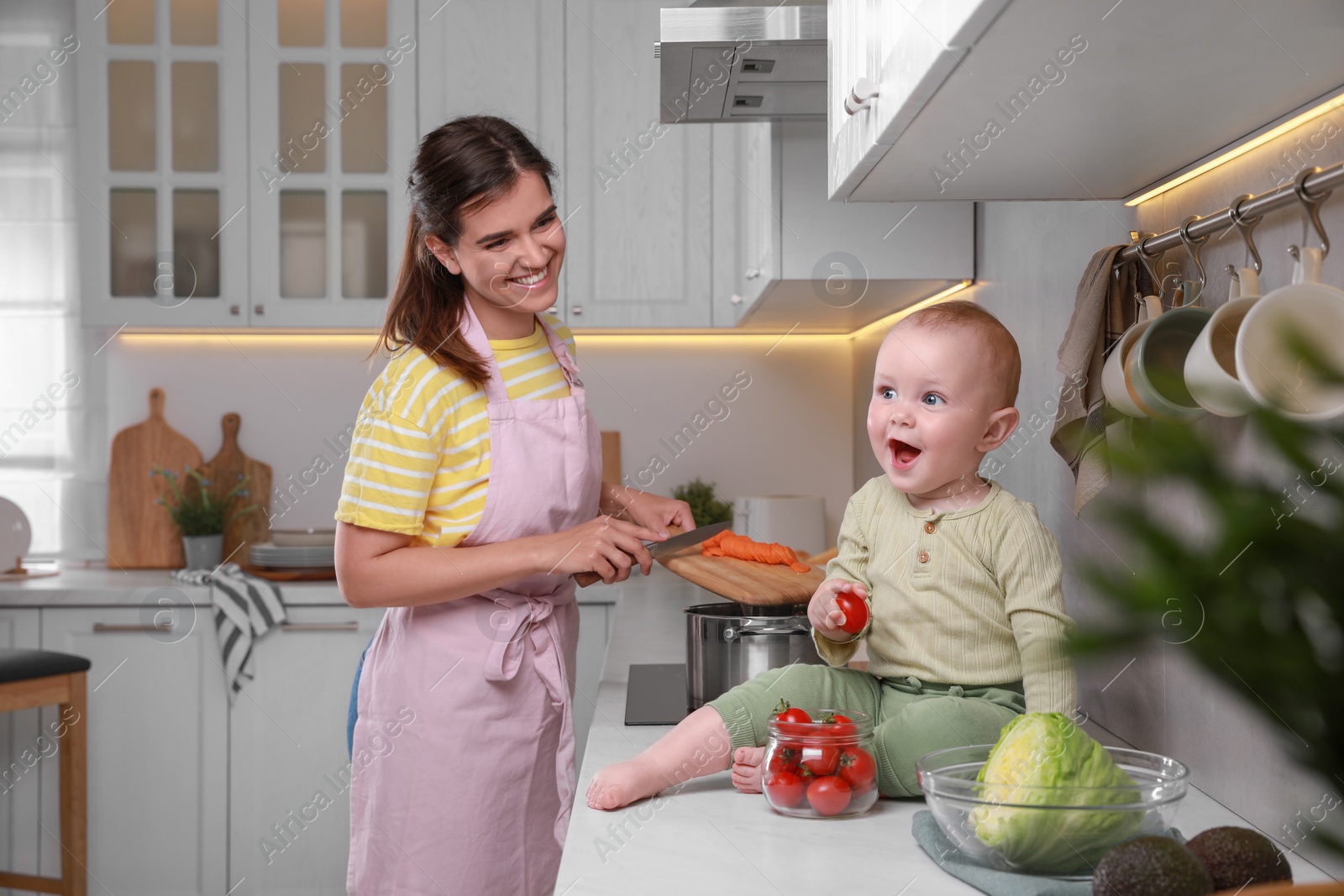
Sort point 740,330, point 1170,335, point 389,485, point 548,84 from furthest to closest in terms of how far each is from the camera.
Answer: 1. point 740,330
2. point 548,84
3. point 389,485
4. point 1170,335

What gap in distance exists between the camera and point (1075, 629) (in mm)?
192

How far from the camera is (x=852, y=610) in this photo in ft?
3.03

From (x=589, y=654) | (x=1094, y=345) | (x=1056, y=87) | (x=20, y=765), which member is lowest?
(x=20, y=765)

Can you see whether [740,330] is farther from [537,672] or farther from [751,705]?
[751,705]

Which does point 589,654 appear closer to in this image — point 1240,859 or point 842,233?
point 842,233

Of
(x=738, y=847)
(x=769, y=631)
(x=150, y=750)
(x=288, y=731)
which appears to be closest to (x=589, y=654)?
(x=288, y=731)

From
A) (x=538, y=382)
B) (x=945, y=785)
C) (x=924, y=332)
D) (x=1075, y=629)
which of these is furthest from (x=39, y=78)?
(x=1075, y=629)

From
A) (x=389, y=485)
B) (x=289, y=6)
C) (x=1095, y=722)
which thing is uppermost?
(x=289, y=6)

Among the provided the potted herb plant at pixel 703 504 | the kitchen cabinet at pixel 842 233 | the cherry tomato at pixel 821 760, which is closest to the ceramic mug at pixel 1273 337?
the cherry tomato at pixel 821 760

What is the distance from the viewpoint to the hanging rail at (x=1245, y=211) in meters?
0.67

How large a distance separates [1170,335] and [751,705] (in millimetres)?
457

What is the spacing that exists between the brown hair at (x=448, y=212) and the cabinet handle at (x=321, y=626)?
1259mm

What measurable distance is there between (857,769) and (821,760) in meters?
0.03

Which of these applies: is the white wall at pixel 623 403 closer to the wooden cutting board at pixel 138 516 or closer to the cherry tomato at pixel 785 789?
the wooden cutting board at pixel 138 516
